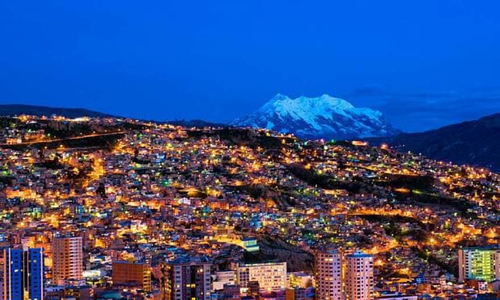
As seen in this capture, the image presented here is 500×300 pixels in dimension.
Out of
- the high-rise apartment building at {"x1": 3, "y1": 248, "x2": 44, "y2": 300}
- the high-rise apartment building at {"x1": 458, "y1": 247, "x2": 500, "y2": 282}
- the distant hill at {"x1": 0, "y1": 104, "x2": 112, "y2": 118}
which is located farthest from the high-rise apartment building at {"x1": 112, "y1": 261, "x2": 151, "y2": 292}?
the distant hill at {"x1": 0, "y1": 104, "x2": 112, "y2": 118}

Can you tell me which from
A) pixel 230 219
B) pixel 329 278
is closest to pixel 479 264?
pixel 230 219

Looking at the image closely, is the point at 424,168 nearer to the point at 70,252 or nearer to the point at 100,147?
the point at 100,147

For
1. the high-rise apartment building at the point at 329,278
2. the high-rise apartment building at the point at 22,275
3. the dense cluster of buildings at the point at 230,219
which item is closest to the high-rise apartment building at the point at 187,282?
the dense cluster of buildings at the point at 230,219

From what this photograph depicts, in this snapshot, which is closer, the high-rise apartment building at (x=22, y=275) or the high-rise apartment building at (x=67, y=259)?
the high-rise apartment building at (x=22, y=275)

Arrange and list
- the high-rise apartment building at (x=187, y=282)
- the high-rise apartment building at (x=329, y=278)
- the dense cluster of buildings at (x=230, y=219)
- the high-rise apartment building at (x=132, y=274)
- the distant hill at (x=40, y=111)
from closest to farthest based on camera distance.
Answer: the high-rise apartment building at (x=187, y=282), the high-rise apartment building at (x=329, y=278), the dense cluster of buildings at (x=230, y=219), the high-rise apartment building at (x=132, y=274), the distant hill at (x=40, y=111)

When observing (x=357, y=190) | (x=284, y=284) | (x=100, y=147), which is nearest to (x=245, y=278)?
(x=284, y=284)

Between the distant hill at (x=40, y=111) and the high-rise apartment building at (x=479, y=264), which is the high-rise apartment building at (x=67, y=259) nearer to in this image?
the high-rise apartment building at (x=479, y=264)

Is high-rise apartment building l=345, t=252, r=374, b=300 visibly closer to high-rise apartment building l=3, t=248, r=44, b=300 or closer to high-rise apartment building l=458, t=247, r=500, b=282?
high-rise apartment building l=3, t=248, r=44, b=300

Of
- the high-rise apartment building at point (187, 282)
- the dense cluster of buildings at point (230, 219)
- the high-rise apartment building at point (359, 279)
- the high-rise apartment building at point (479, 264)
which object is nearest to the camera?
the high-rise apartment building at point (187, 282)
